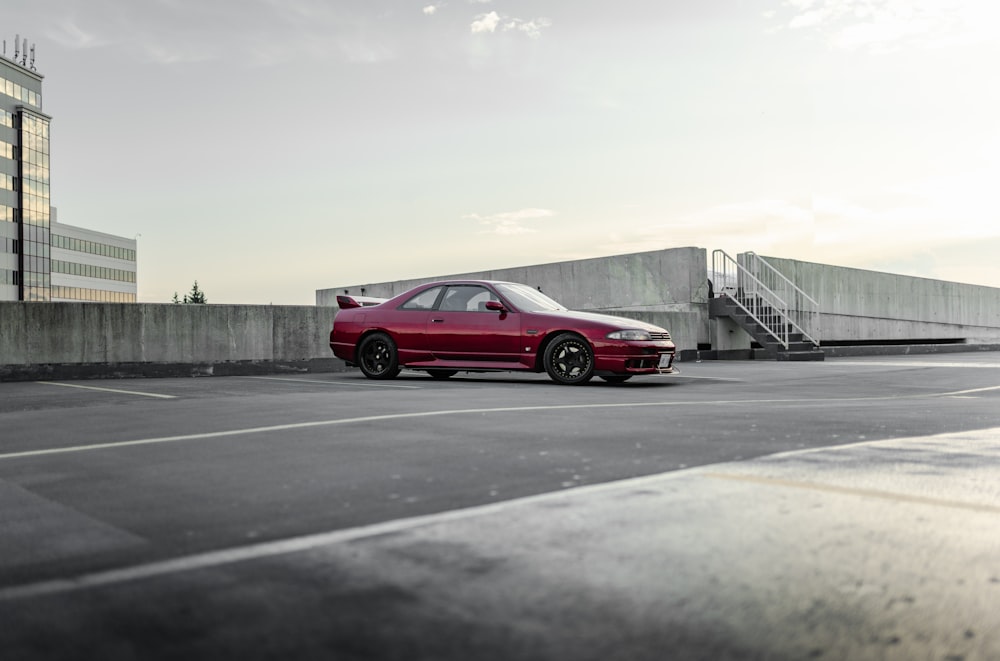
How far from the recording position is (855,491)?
13.0ft

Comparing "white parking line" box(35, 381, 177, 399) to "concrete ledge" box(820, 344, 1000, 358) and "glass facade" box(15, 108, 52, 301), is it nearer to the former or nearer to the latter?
"concrete ledge" box(820, 344, 1000, 358)

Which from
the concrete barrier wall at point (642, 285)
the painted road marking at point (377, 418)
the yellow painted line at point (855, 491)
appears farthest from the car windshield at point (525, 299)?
the yellow painted line at point (855, 491)

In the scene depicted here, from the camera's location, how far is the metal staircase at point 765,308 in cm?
2308

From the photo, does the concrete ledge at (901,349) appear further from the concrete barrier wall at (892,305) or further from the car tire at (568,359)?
the car tire at (568,359)

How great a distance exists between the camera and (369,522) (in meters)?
3.48

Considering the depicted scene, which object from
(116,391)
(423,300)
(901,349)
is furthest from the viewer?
(901,349)

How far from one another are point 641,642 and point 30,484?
363cm

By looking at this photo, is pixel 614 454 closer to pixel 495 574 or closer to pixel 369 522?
pixel 369 522

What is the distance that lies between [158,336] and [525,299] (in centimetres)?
680

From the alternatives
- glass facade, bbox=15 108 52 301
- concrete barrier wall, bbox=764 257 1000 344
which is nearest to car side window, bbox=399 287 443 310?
concrete barrier wall, bbox=764 257 1000 344

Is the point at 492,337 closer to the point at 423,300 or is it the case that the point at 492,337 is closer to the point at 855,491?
the point at 423,300

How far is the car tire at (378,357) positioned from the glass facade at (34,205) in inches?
4034

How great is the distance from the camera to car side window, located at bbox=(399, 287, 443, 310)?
45.5 feet

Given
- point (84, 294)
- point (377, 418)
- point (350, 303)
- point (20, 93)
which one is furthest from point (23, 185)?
point (377, 418)
